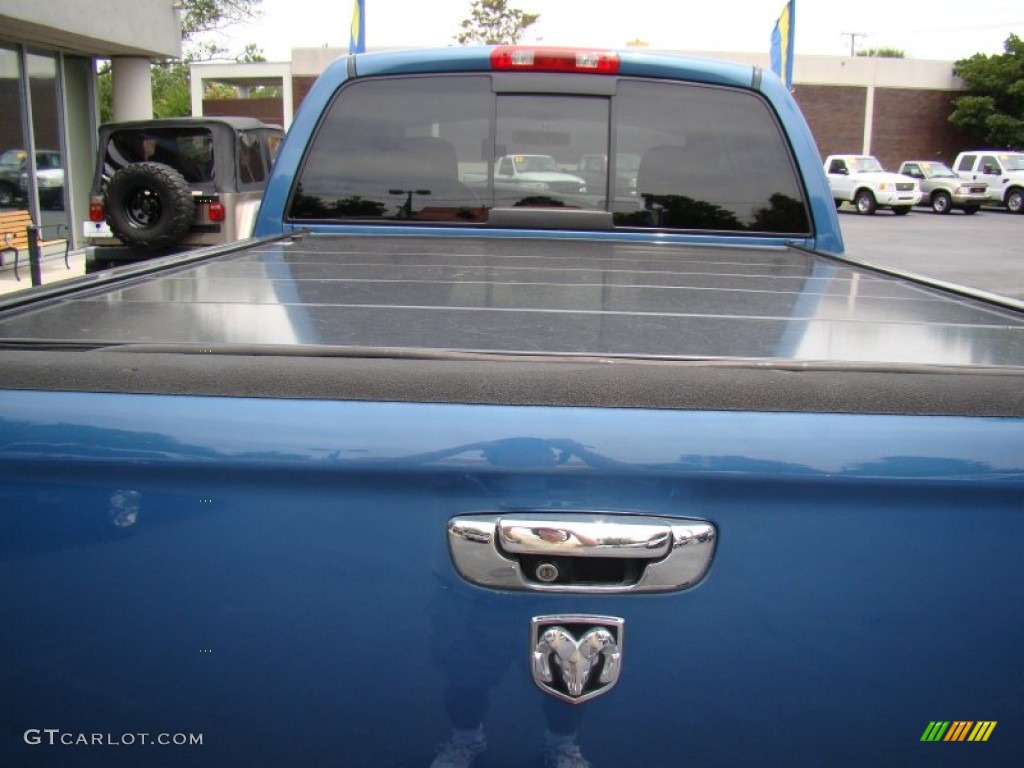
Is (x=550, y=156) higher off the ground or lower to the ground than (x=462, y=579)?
higher

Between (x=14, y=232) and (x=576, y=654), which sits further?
(x=14, y=232)

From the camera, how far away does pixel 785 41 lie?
14484 millimetres

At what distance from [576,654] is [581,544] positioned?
137 mm

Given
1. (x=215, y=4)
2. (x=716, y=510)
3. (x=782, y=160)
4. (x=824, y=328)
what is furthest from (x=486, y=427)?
(x=215, y=4)

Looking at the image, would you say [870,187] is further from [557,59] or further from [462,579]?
[462,579]

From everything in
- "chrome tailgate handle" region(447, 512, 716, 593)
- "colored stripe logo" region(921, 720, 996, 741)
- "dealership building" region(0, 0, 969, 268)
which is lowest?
"colored stripe logo" region(921, 720, 996, 741)

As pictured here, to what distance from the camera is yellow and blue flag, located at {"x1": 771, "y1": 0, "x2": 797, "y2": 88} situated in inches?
555

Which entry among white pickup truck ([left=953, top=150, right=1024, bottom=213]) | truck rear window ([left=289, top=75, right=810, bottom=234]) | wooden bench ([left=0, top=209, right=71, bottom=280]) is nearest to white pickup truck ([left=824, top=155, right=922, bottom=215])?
white pickup truck ([left=953, top=150, right=1024, bottom=213])

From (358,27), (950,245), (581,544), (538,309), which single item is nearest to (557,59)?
(538,309)

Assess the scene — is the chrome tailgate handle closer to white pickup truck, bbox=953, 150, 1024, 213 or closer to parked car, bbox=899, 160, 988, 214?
parked car, bbox=899, 160, 988, 214

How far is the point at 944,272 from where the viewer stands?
15930 millimetres

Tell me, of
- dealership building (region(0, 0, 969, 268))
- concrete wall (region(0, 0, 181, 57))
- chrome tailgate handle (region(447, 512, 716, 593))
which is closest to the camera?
chrome tailgate handle (region(447, 512, 716, 593))

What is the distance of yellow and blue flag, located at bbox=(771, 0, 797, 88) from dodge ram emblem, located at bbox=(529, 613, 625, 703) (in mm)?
14004

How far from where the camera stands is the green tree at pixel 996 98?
35.9 m
